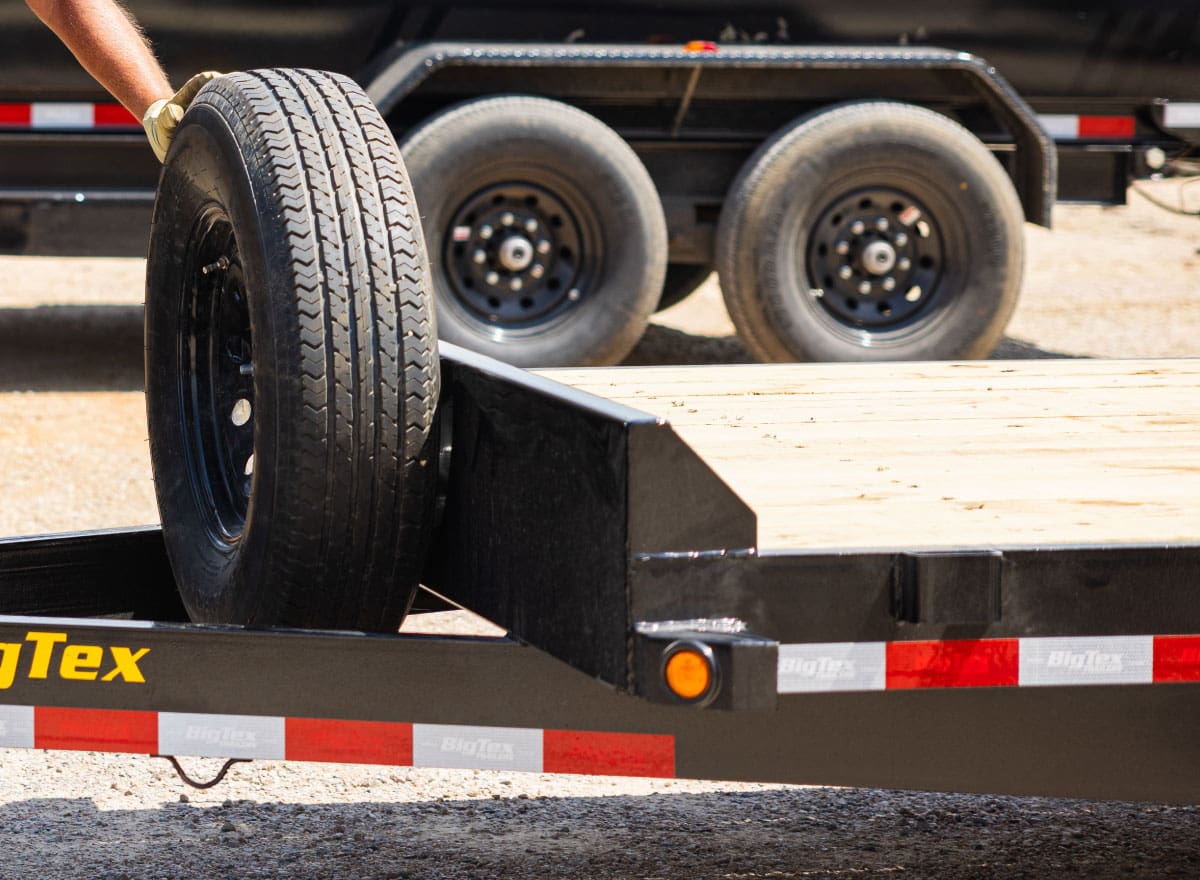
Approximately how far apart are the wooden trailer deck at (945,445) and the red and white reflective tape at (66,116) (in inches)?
165

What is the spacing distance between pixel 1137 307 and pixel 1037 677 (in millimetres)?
8340

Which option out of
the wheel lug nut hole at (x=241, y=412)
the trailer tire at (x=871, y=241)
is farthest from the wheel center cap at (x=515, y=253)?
the wheel lug nut hole at (x=241, y=412)

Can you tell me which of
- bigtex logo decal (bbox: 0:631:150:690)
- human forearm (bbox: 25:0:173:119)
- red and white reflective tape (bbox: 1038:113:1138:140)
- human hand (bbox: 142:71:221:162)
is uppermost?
red and white reflective tape (bbox: 1038:113:1138:140)

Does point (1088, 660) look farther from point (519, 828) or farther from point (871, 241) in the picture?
point (871, 241)

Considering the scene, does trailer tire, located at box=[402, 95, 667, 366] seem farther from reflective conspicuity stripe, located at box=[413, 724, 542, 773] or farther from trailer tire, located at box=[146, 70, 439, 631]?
reflective conspicuity stripe, located at box=[413, 724, 542, 773]

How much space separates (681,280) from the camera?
8.45 meters

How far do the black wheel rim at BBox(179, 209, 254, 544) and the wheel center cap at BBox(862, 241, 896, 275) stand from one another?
4.44 metres

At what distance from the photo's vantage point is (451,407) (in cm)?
271

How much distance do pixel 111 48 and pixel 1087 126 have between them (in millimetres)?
5065

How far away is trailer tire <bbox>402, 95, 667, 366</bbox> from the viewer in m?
6.86

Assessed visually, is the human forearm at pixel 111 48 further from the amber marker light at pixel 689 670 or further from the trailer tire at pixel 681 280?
the trailer tire at pixel 681 280

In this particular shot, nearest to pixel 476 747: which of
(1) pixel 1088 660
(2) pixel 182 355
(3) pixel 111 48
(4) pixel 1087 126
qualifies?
(1) pixel 1088 660

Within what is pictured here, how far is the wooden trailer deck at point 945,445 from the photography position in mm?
2334

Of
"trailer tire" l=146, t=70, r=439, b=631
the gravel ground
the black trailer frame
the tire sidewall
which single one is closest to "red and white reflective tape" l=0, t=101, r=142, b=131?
the gravel ground
